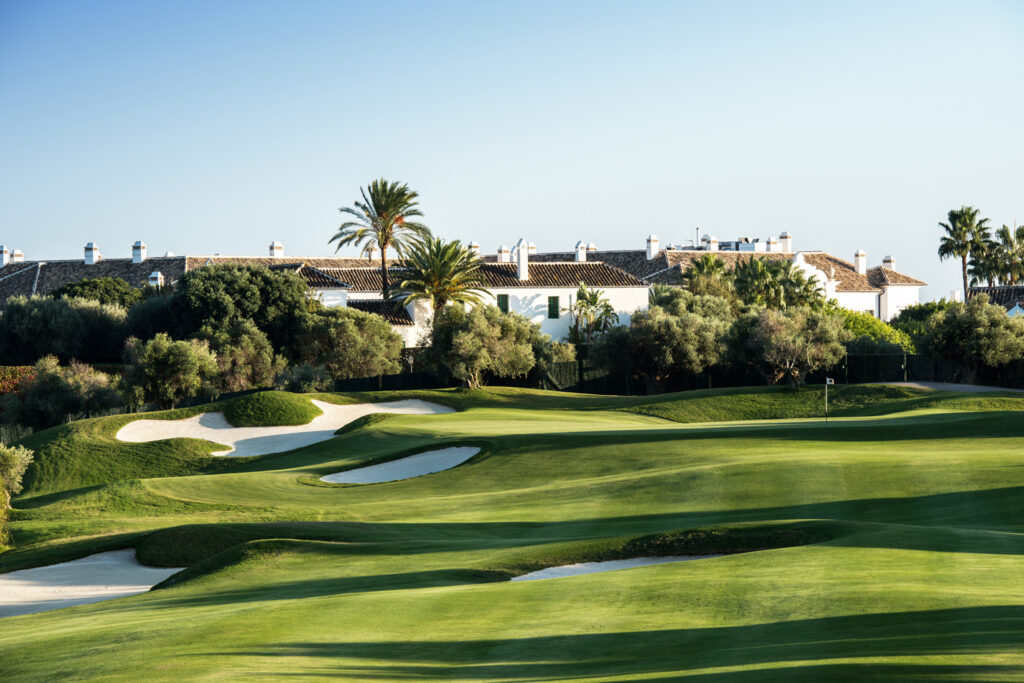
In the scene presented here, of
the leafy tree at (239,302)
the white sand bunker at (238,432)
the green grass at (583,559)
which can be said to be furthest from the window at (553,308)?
the green grass at (583,559)

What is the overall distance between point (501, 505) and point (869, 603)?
12.0m

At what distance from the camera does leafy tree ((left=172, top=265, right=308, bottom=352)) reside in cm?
6550

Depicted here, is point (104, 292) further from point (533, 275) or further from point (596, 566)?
point (596, 566)

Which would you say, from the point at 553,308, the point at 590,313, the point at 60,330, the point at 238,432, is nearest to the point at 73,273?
the point at 60,330

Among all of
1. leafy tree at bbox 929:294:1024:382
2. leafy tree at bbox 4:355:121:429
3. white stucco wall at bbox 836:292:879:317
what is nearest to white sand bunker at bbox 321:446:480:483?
leafy tree at bbox 4:355:121:429

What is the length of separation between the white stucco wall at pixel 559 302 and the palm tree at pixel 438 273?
7.15 metres

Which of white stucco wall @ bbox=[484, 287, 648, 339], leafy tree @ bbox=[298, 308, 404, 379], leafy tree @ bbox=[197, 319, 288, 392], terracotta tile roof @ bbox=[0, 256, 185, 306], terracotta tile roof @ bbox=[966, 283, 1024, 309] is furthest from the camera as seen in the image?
terracotta tile roof @ bbox=[0, 256, 185, 306]

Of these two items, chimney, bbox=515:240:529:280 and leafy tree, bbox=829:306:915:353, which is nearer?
leafy tree, bbox=829:306:915:353

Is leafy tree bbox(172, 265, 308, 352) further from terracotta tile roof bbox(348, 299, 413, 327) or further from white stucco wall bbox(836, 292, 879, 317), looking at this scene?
white stucco wall bbox(836, 292, 879, 317)

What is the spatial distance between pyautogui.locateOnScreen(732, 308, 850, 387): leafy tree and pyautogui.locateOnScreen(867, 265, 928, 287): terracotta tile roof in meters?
59.0

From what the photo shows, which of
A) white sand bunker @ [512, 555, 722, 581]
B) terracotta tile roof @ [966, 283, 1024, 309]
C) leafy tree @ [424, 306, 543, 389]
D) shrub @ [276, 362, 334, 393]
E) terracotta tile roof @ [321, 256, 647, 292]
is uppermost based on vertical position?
terracotta tile roof @ [321, 256, 647, 292]

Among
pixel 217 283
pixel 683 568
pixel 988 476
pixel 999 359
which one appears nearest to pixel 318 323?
pixel 217 283

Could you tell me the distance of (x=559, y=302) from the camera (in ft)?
279

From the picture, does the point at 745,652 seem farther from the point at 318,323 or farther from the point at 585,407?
the point at 318,323
